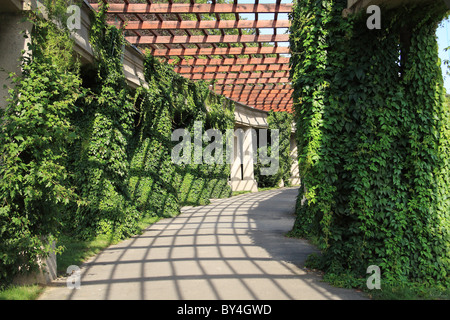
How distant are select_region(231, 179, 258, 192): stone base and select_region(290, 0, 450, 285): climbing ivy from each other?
16.5m

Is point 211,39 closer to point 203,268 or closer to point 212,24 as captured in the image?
point 212,24

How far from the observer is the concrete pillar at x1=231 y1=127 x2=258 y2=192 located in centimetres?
2222

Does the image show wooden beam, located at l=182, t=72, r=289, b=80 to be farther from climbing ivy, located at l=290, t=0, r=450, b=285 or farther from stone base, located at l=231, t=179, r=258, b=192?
climbing ivy, located at l=290, t=0, r=450, b=285

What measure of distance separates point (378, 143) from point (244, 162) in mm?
17330

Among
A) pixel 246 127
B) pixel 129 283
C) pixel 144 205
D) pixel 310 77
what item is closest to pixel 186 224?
pixel 144 205

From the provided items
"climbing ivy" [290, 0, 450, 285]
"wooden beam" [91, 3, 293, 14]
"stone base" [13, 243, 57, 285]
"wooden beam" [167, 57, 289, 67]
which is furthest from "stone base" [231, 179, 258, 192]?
"stone base" [13, 243, 57, 285]

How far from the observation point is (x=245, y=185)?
22.6 metres

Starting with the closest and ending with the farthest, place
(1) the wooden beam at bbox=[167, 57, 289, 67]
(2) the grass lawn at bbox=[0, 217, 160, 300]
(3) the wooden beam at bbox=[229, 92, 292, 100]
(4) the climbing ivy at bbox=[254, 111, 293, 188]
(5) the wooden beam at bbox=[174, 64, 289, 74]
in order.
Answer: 1. (2) the grass lawn at bbox=[0, 217, 160, 300]
2. (1) the wooden beam at bbox=[167, 57, 289, 67]
3. (5) the wooden beam at bbox=[174, 64, 289, 74]
4. (3) the wooden beam at bbox=[229, 92, 292, 100]
5. (4) the climbing ivy at bbox=[254, 111, 293, 188]

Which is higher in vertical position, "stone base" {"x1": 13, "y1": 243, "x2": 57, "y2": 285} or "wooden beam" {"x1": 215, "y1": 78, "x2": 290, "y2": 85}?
"wooden beam" {"x1": 215, "y1": 78, "x2": 290, "y2": 85}

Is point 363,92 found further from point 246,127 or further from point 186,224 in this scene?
point 246,127

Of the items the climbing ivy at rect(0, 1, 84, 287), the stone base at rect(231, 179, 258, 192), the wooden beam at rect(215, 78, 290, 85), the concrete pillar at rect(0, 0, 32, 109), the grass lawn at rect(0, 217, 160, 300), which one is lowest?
the grass lawn at rect(0, 217, 160, 300)

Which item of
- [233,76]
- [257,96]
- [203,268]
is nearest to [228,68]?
[233,76]
